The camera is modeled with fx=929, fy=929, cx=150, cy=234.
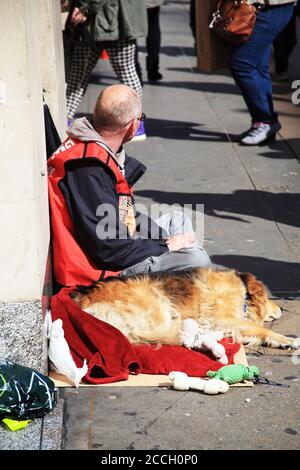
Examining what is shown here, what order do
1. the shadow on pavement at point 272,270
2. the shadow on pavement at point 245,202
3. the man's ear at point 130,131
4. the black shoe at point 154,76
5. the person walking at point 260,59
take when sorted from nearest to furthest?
1. the man's ear at point 130,131
2. the shadow on pavement at point 272,270
3. the shadow on pavement at point 245,202
4. the person walking at point 260,59
5. the black shoe at point 154,76

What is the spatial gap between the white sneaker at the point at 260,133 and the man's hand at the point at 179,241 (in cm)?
379

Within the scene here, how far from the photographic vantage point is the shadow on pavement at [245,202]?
23.1 feet

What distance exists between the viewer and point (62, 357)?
4.38 metres

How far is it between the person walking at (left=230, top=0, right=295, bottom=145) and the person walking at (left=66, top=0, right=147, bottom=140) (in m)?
1.01

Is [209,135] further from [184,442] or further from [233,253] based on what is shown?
[184,442]

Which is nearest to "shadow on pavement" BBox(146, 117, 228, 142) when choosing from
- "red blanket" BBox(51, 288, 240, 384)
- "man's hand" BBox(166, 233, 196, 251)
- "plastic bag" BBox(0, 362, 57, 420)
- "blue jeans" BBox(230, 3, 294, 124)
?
"blue jeans" BBox(230, 3, 294, 124)

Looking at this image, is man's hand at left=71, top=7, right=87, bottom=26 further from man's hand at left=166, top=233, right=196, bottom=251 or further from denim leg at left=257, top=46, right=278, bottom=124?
man's hand at left=166, top=233, right=196, bottom=251

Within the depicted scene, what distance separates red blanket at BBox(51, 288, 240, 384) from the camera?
4.46 metres

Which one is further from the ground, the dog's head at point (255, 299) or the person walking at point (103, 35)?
the person walking at point (103, 35)

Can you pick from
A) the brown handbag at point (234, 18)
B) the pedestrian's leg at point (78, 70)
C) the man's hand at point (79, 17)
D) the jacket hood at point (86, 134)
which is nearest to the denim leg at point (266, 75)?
the brown handbag at point (234, 18)

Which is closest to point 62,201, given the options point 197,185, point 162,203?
point 162,203

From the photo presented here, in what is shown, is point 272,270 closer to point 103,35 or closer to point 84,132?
point 84,132

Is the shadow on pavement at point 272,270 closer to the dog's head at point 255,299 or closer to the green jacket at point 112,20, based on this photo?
the dog's head at point 255,299

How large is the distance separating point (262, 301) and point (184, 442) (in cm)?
138
